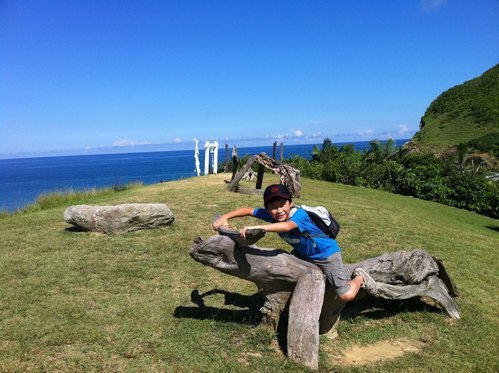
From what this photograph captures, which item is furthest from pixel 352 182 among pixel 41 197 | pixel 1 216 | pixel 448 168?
pixel 1 216

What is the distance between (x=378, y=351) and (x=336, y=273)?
1335 millimetres

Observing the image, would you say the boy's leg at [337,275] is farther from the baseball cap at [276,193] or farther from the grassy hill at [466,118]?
the grassy hill at [466,118]

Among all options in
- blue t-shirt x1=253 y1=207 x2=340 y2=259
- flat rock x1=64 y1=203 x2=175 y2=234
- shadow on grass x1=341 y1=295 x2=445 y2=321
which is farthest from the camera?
flat rock x1=64 y1=203 x2=175 y2=234

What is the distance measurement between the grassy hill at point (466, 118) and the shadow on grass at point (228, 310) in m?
36.6

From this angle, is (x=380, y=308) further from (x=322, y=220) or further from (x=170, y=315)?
(x=170, y=315)

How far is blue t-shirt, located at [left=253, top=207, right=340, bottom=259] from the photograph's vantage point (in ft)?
15.9

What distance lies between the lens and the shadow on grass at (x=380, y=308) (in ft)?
21.7

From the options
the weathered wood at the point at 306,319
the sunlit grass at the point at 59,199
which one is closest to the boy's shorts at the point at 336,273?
the weathered wood at the point at 306,319

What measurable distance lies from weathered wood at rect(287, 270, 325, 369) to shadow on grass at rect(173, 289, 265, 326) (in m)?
0.99

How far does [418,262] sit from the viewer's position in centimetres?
664

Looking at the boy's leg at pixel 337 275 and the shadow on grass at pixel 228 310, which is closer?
the boy's leg at pixel 337 275

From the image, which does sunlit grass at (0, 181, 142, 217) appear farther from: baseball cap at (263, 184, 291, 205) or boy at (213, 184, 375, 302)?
baseball cap at (263, 184, 291, 205)

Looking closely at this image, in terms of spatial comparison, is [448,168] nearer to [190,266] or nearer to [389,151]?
[389,151]

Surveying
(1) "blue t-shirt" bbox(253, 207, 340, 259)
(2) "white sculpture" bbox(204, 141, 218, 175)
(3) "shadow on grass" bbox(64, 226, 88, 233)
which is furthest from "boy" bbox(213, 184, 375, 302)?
(2) "white sculpture" bbox(204, 141, 218, 175)
